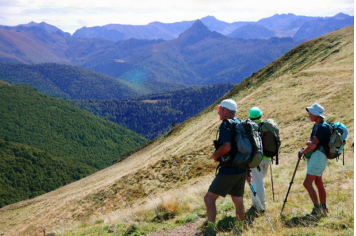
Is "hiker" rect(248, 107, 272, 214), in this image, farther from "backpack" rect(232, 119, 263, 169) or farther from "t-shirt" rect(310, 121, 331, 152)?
"backpack" rect(232, 119, 263, 169)

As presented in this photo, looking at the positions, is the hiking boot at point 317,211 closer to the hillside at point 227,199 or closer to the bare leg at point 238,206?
the hillside at point 227,199

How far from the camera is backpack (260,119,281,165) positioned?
8742mm

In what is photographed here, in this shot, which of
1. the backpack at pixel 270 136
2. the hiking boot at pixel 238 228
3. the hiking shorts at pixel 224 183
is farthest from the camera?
the backpack at pixel 270 136

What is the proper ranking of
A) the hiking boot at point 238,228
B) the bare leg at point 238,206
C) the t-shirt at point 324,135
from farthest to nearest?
the t-shirt at point 324,135, the bare leg at point 238,206, the hiking boot at point 238,228

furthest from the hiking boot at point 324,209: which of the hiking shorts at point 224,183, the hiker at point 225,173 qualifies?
the hiking shorts at point 224,183

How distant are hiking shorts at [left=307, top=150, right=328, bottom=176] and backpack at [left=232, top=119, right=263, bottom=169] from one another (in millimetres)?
2022

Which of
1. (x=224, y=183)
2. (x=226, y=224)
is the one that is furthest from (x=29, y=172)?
(x=224, y=183)

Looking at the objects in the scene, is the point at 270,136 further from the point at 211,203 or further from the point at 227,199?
the point at 227,199

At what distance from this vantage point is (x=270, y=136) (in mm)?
8859

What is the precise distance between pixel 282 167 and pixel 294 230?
350 inches

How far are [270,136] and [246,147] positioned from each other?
250 cm

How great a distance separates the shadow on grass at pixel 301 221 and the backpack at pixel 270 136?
2017mm

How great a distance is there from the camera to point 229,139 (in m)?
6.62

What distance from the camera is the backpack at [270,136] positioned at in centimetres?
874
